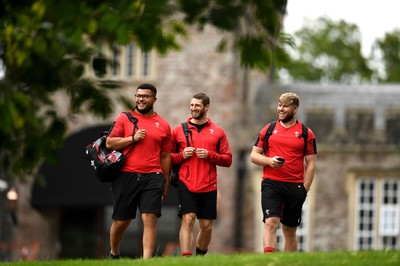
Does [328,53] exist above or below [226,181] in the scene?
above

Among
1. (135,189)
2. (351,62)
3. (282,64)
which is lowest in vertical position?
(135,189)

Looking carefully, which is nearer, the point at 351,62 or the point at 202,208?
the point at 202,208

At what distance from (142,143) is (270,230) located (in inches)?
56.1

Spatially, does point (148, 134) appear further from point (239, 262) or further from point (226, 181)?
point (226, 181)

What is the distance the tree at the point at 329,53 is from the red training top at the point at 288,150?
45.0 m

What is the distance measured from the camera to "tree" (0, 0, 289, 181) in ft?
25.9

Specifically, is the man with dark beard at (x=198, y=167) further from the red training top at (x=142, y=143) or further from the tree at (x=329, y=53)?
the tree at (x=329, y=53)

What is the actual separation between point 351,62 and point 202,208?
46275 mm

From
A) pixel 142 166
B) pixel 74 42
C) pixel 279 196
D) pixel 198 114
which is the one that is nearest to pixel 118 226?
pixel 142 166

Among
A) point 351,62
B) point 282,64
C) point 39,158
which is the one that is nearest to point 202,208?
point 39,158

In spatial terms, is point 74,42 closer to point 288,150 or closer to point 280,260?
point 280,260

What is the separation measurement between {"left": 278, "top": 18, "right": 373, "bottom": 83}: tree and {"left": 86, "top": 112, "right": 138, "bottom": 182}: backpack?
45.5 metres

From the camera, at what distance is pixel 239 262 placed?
1045 cm

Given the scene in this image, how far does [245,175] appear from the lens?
105ft
